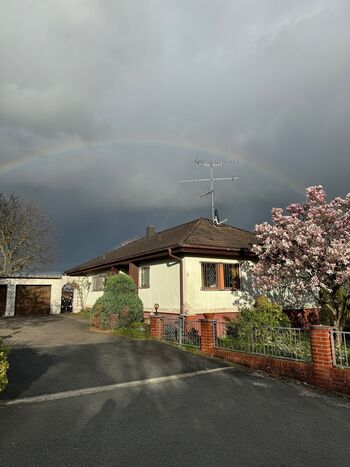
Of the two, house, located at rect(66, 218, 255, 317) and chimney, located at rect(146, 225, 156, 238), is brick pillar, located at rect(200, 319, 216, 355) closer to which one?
house, located at rect(66, 218, 255, 317)

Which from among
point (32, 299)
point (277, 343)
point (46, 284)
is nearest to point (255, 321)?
point (277, 343)

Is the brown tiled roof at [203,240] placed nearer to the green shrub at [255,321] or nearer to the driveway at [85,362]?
the green shrub at [255,321]

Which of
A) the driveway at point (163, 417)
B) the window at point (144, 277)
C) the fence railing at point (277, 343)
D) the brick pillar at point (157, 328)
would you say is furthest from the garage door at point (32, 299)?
the fence railing at point (277, 343)

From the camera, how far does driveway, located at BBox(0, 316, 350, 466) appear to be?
13.2ft

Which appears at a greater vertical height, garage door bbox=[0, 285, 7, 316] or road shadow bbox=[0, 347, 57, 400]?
garage door bbox=[0, 285, 7, 316]

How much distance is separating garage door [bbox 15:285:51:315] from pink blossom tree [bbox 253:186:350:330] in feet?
62.2

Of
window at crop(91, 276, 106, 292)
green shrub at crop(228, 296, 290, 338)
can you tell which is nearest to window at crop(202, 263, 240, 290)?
green shrub at crop(228, 296, 290, 338)

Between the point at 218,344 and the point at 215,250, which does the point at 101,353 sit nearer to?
the point at 218,344

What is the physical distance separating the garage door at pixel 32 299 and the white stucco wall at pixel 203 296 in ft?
52.8

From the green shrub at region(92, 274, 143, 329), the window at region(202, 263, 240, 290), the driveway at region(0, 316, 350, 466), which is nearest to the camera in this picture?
the driveway at region(0, 316, 350, 466)

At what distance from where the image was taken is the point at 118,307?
14703 millimetres

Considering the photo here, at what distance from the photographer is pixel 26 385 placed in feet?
22.6

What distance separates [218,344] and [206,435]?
6014mm

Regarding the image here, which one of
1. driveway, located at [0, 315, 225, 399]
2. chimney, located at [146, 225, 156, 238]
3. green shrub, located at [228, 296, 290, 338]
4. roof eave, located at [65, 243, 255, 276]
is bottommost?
driveway, located at [0, 315, 225, 399]
